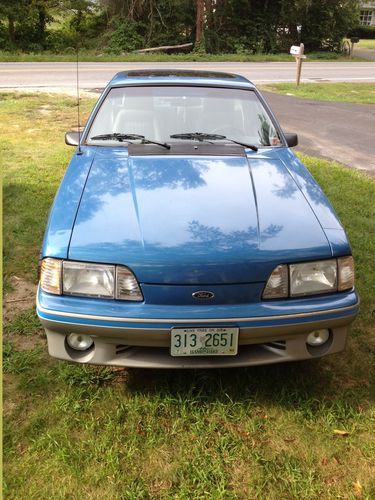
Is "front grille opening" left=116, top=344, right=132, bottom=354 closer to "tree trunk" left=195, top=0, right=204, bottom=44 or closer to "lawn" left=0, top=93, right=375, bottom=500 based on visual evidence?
"lawn" left=0, top=93, right=375, bottom=500

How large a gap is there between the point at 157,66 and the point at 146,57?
2.48 meters

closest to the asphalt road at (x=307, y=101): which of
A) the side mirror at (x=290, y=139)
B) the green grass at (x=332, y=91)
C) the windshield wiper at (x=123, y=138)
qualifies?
the green grass at (x=332, y=91)

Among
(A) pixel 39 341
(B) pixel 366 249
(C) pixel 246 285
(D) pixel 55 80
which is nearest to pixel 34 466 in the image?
(A) pixel 39 341

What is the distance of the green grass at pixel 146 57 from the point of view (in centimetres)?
2080

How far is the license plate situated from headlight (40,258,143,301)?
255mm

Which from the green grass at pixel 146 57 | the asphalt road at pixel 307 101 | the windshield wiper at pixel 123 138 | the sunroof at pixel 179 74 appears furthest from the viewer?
the green grass at pixel 146 57

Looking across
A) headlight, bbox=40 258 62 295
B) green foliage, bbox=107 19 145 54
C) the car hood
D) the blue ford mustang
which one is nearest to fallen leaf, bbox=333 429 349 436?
the blue ford mustang

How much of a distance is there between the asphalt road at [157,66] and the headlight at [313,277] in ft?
41.7

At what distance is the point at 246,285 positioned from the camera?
2342mm

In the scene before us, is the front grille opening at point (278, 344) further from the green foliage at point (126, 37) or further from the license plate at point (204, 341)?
the green foliage at point (126, 37)

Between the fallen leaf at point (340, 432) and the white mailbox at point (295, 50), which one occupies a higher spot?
the white mailbox at point (295, 50)

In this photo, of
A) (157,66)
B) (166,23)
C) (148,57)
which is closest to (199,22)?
(166,23)

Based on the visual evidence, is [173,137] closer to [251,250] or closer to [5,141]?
[251,250]

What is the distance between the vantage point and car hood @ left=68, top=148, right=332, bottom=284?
231 cm
